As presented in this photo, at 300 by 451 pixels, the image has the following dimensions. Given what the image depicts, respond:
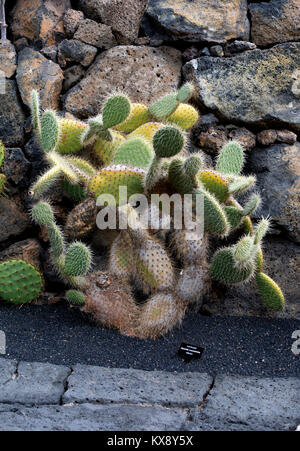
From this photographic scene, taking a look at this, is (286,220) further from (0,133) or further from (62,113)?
(0,133)

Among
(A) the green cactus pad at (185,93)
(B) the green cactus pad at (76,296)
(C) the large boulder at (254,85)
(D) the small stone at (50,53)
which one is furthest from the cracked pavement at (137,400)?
(D) the small stone at (50,53)

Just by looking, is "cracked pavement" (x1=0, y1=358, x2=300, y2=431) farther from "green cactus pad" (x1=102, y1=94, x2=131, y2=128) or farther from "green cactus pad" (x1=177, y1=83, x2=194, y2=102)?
"green cactus pad" (x1=177, y1=83, x2=194, y2=102)

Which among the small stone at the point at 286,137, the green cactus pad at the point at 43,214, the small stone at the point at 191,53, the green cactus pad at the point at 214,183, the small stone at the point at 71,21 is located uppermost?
the small stone at the point at 71,21

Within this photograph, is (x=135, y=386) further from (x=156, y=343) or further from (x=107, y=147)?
(x=107, y=147)

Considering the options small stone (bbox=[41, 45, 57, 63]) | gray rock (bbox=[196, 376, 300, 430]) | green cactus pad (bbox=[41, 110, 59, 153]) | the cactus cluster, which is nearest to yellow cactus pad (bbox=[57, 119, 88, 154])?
the cactus cluster

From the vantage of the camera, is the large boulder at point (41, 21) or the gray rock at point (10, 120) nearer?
the gray rock at point (10, 120)

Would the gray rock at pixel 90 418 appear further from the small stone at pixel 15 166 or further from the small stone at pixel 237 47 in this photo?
the small stone at pixel 237 47
